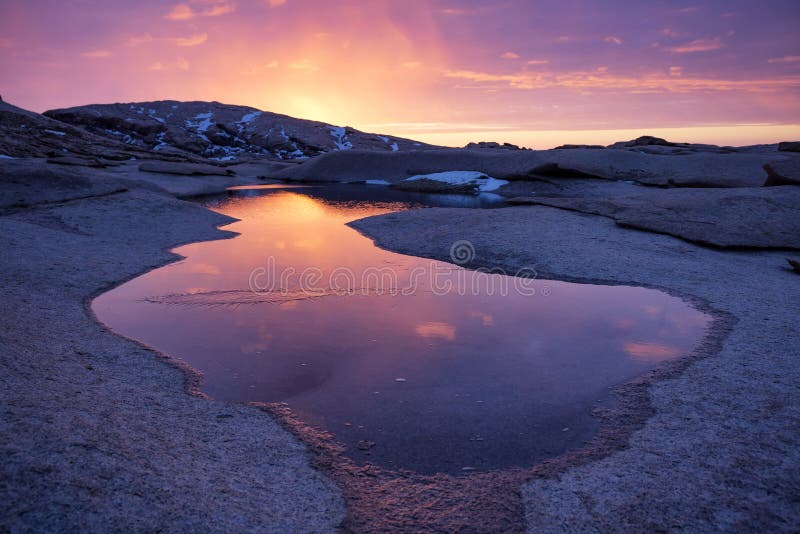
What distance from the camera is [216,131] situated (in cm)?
7081

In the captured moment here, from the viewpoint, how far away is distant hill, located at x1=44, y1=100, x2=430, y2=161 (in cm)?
6612

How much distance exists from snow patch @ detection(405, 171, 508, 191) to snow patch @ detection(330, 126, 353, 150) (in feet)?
123

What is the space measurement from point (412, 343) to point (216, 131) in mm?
71442

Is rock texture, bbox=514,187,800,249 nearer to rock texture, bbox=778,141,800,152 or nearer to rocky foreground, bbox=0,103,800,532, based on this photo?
rocky foreground, bbox=0,103,800,532

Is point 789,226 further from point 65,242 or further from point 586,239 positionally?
point 65,242

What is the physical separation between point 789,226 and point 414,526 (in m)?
15.6


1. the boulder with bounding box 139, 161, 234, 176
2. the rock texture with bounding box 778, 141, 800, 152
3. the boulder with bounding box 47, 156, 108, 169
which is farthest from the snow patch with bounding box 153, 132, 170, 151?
the rock texture with bounding box 778, 141, 800, 152

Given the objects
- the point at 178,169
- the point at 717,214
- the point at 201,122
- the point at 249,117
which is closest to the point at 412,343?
the point at 717,214

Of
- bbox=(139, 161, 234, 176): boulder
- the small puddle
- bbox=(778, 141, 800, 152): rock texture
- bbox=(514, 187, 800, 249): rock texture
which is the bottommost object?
the small puddle

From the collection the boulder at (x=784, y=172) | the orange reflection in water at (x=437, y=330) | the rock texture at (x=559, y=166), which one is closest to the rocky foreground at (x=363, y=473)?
the orange reflection in water at (x=437, y=330)

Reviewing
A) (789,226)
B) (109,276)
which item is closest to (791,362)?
(789,226)

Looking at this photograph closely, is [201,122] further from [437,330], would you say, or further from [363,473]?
[363,473]

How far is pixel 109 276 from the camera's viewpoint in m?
10.3

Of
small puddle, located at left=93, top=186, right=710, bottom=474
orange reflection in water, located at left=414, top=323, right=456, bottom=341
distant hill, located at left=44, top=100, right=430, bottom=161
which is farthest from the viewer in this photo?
distant hill, located at left=44, top=100, right=430, bottom=161
